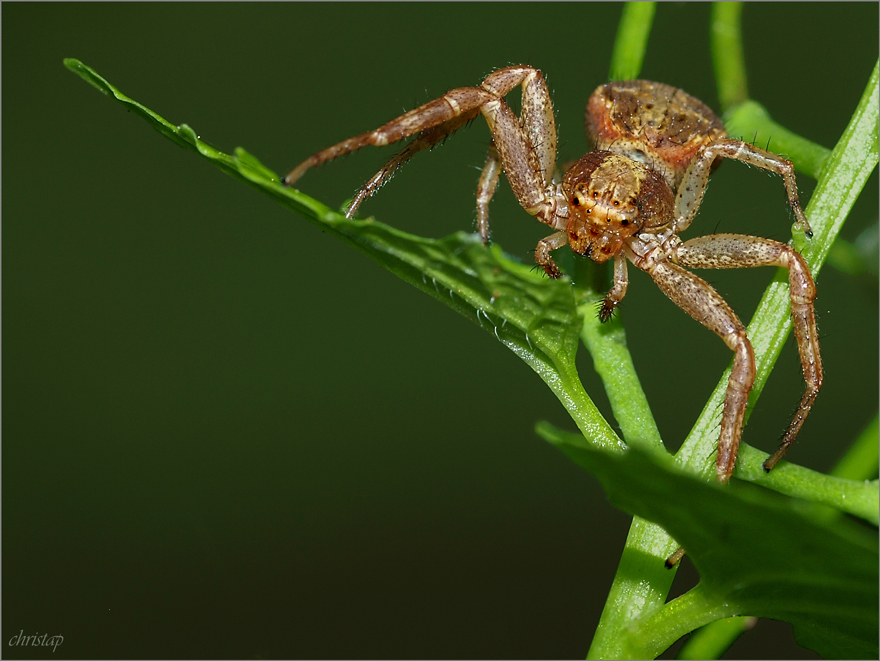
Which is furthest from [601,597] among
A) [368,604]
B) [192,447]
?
[192,447]

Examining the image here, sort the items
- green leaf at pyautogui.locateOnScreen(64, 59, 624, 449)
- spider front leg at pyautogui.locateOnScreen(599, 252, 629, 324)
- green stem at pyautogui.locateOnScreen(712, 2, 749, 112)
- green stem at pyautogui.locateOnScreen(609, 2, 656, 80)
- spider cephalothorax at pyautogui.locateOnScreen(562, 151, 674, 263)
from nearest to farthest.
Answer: green leaf at pyautogui.locateOnScreen(64, 59, 624, 449) → spider front leg at pyautogui.locateOnScreen(599, 252, 629, 324) → green stem at pyautogui.locateOnScreen(609, 2, 656, 80) → spider cephalothorax at pyautogui.locateOnScreen(562, 151, 674, 263) → green stem at pyautogui.locateOnScreen(712, 2, 749, 112)

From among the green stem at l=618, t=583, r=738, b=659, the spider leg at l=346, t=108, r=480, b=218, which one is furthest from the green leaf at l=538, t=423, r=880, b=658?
the spider leg at l=346, t=108, r=480, b=218

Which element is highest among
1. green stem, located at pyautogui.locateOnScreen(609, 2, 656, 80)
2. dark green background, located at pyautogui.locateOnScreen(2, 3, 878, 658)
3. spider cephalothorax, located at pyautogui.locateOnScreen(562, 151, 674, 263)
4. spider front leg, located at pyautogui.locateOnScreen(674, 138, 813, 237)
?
green stem, located at pyautogui.locateOnScreen(609, 2, 656, 80)

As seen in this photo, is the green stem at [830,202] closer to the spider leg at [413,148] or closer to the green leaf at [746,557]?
the green leaf at [746,557]

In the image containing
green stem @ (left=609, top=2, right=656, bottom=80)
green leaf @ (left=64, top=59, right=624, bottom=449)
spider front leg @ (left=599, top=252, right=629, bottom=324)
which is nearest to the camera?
green leaf @ (left=64, top=59, right=624, bottom=449)

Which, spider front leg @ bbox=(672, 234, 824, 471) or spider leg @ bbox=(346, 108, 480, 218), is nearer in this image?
spider front leg @ bbox=(672, 234, 824, 471)

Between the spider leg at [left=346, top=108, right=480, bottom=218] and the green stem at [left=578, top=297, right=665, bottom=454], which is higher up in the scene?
the spider leg at [left=346, top=108, right=480, bottom=218]

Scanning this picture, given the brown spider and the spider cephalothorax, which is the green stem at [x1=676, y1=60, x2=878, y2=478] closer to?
the brown spider

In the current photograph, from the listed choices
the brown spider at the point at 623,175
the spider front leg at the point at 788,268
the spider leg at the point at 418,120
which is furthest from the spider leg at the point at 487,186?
the spider front leg at the point at 788,268

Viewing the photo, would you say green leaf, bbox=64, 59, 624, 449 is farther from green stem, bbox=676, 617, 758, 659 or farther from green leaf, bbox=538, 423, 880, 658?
green stem, bbox=676, 617, 758, 659
